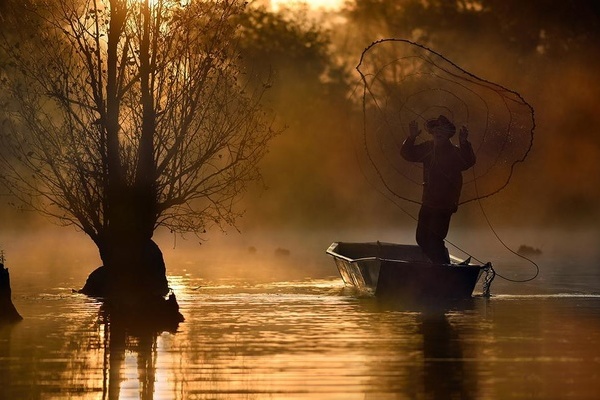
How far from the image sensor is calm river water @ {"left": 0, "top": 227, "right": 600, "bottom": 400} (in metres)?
17.5

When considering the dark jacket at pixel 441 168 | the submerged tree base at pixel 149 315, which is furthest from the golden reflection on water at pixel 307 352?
the dark jacket at pixel 441 168

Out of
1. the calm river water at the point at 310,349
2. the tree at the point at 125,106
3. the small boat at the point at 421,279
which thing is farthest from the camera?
the tree at the point at 125,106

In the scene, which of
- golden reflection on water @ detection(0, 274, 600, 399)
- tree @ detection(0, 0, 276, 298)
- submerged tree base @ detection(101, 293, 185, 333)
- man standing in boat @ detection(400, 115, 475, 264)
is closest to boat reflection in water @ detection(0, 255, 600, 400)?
golden reflection on water @ detection(0, 274, 600, 399)

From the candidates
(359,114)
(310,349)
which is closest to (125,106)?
(310,349)

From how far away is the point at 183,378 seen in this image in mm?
18328

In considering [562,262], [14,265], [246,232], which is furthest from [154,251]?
[246,232]

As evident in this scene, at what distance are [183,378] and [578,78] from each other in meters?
73.3

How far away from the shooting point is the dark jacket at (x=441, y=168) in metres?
31.1

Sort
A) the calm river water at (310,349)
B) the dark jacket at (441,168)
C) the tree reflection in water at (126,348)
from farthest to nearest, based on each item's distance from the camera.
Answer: the dark jacket at (441,168) < the tree reflection in water at (126,348) < the calm river water at (310,349)

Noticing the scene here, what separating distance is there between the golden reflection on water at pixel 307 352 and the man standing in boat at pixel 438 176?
1.81 metres

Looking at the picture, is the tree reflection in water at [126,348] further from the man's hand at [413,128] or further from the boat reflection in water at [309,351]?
the man's hand at [413,128]

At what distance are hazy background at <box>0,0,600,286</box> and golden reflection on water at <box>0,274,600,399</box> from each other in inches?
2020

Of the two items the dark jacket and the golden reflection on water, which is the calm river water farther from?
the dark jacket

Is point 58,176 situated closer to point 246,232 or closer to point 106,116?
point 106,116
